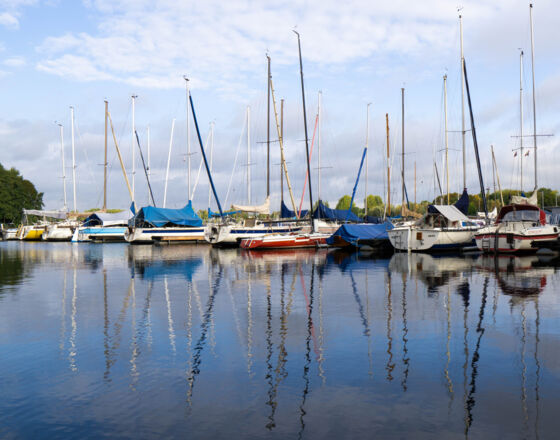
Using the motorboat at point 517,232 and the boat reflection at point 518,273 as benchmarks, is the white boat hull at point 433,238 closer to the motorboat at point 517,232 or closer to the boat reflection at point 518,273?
the motorboat at point 517,232

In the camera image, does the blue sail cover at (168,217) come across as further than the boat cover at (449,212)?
Yes

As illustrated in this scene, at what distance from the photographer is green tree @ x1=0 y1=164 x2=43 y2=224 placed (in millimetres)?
104188

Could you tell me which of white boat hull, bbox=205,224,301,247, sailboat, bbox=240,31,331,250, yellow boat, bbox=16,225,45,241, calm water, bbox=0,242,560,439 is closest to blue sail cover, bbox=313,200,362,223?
white boat hull, bbox=205,224,301,247

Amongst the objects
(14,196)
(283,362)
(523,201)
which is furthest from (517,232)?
(14,196)

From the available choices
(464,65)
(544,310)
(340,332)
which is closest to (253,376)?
(340,332)

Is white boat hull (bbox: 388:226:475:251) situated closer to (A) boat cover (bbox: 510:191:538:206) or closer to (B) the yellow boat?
(A) boat cover (bbox: 510:191:538:206)

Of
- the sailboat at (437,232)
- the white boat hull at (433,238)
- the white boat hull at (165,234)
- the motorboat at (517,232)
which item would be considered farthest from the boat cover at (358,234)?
the white boat hull at (165,234)

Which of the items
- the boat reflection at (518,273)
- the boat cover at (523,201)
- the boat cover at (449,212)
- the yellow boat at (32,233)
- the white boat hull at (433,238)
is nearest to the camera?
the boat reflection at (518,273)

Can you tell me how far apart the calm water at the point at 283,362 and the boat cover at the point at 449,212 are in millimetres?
19406

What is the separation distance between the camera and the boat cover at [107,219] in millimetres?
72438

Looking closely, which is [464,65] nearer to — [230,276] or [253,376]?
[230,276]

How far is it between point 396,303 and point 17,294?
13911mm

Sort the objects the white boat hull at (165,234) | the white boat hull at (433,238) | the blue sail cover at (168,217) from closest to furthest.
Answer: the white boat hull at (433,238), the white boat hull at (165,234), the blue sail cover at (168,217)

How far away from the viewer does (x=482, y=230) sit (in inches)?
1432
